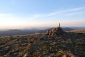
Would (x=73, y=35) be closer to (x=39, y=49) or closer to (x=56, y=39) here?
(x=56, y=39)

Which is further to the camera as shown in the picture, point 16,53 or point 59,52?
point 16,53

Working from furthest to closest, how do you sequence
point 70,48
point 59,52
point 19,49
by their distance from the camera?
point 19,49, point 70,48, point 59,52

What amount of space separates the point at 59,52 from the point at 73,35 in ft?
35.6

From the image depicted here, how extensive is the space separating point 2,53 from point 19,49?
2943 mm

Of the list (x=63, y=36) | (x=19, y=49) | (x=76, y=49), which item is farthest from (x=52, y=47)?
(x=63, y=36)

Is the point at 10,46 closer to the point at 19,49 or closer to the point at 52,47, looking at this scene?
the point at 19,49

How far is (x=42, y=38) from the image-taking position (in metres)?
31.1

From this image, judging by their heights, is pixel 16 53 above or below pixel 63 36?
below

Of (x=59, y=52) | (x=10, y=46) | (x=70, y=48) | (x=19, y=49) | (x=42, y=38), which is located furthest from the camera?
(x=42, y=38)

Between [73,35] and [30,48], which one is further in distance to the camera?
[73,35]

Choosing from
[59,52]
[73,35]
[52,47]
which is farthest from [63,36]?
[59,52]

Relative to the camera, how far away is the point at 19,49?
86.1ft

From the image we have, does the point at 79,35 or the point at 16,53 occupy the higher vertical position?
the point at 79,35

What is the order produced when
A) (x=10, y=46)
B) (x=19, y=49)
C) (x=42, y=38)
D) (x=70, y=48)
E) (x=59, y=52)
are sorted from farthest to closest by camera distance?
(x=42, y=38), (x=10, y=46), (x=19, y=49), (x=70, y=48), (x=59, y=52)
